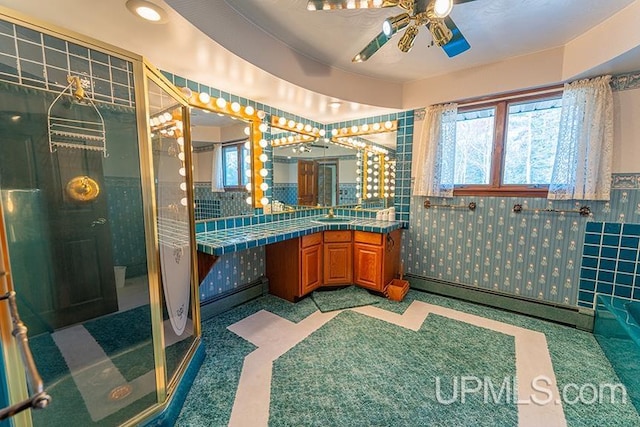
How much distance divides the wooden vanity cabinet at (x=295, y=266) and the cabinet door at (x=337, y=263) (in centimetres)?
9

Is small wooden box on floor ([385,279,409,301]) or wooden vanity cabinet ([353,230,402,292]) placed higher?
wooden vanity cabinet ([353,230,402,292])

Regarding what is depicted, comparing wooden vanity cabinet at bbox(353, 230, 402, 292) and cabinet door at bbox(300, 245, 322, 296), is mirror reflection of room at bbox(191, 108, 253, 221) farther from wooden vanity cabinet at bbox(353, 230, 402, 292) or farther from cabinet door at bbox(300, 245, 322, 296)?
wooden vanity cabinet at bbox(353, 230, 402, 292)

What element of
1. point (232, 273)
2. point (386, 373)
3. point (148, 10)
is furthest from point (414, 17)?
point (232, 273)

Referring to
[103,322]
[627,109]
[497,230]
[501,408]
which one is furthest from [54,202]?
[627,109]

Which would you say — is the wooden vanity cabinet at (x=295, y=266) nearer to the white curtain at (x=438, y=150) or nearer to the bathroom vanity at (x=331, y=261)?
the bathroom vanity at (x=331, y=261)

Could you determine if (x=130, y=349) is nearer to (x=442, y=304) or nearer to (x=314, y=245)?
(x=314, y=245)

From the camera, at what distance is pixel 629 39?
1.77 metres

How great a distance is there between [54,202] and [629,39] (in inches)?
169

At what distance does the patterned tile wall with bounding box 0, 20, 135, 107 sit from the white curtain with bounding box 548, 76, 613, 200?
336cm

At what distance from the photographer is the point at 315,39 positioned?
7.22ft

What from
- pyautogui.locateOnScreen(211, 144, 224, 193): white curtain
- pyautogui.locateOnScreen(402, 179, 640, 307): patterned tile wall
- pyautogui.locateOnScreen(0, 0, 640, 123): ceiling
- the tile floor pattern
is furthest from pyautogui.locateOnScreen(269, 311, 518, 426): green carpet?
pyautogui.locateOnScreen(0, 0, 640, 123): ceiling

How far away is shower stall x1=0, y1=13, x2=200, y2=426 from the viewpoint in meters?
1.38

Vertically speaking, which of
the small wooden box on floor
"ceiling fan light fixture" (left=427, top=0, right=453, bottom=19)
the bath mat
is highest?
"ceiling fan light fixture" (left=427, top=0, right=453, bottom=19)

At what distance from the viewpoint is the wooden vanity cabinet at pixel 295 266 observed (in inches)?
111
